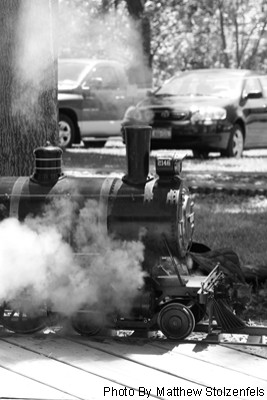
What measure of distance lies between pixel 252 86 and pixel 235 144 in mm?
1539

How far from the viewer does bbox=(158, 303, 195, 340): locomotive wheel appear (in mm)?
4891

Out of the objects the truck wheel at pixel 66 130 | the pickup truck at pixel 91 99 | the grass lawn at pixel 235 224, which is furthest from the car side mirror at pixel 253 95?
the grass lawn at pixel 235 224

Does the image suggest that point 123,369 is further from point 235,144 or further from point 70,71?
point 70,71

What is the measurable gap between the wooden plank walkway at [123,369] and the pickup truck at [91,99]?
12338mm

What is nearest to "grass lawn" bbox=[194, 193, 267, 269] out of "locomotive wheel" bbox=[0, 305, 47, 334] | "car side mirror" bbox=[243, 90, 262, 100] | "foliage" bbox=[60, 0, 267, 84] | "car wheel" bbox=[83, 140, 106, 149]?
"locomotive wheel" bbox=[0, 305, 47, 334]

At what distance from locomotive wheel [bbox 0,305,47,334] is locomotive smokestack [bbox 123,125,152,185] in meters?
0.88

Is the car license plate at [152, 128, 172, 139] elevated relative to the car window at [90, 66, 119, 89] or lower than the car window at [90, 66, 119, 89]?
lower

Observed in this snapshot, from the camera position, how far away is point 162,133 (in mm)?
15352

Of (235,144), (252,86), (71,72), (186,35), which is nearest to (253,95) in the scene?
(252,86)

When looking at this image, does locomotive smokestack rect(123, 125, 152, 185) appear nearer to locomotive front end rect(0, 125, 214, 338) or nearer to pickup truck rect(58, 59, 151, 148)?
locomotive front end rect(0, 125, 214, 338)

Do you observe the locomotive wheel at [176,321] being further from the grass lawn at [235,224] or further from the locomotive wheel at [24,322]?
the grass lawn at [235,224]

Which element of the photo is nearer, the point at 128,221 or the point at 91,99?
the point at 128,221

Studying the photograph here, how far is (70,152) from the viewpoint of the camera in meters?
16.1

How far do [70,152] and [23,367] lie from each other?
11.7m
